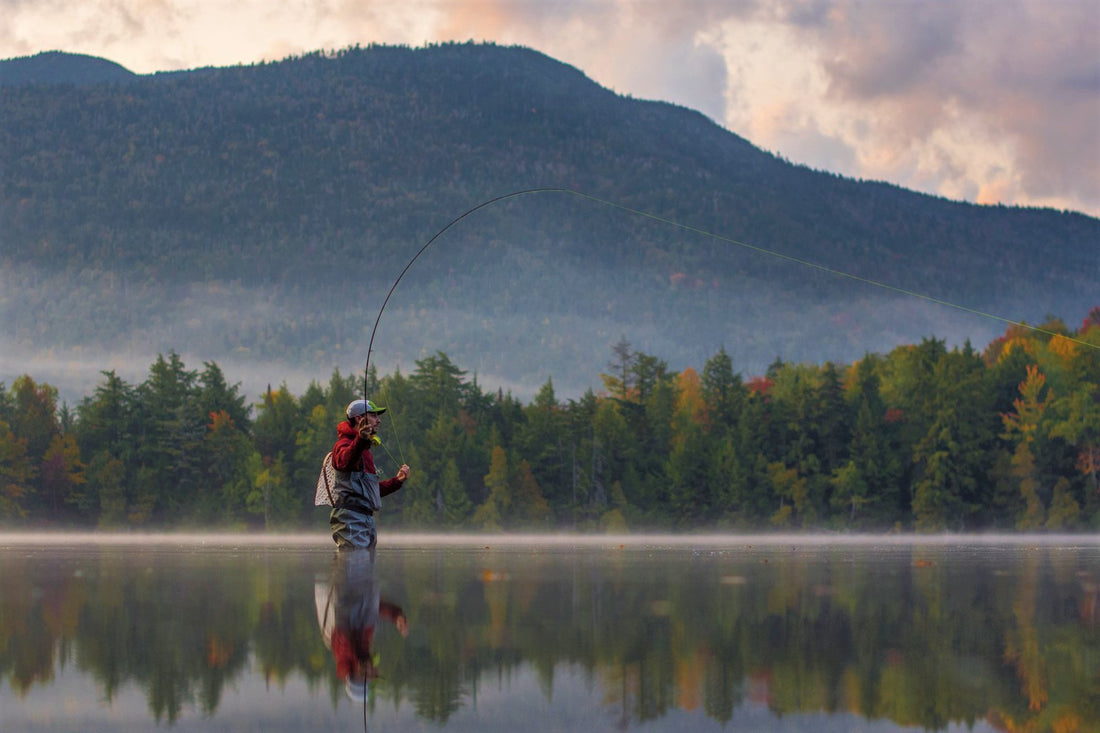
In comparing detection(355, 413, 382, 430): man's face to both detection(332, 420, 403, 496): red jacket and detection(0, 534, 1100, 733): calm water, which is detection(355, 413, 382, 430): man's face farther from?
detection(0, 534, 1100, 733): calm water

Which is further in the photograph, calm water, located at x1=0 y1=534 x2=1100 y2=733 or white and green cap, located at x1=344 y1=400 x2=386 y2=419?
white and green cap, located at x1=344 y1=400 x2=386 y2=419

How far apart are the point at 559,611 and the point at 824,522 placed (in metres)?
58.2

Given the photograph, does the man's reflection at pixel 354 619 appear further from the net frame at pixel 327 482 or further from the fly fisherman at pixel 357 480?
the net frame at pixel 327 482

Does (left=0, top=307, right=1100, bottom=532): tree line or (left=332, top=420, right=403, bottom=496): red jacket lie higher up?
(left=0, top=307, right=1100, bottom=532): tree line

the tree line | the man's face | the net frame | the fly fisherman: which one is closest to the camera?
the man's face

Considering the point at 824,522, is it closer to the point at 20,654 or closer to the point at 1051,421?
the point at 1051,421

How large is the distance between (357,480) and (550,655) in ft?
24.4

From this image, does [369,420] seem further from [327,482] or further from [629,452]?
[629,452]

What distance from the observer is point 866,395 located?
7706 centimetres

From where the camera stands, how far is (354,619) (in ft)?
46.1

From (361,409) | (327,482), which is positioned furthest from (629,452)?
(361,409)

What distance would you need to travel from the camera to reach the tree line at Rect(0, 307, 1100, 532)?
230ft

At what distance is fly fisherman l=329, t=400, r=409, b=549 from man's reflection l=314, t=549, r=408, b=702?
0.52m

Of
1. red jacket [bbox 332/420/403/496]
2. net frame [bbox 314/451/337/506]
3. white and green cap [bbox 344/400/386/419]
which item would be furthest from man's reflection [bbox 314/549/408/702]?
white and green cap [bbox 344/400/386/419]
